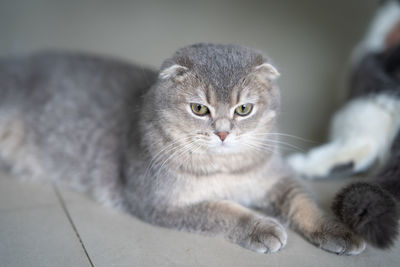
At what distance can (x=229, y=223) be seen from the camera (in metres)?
1.57

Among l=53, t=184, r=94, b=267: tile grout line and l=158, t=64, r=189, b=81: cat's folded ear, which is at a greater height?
l=158, t=64, r=189, b=81: cat's folded ear

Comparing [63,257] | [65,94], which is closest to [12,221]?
[63,257]

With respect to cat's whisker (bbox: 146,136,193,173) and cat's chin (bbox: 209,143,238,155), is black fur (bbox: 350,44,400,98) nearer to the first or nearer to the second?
cat's chin (bbox: 209,143,238,155)

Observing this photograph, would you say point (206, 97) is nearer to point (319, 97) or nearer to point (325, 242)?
point (325, 242)

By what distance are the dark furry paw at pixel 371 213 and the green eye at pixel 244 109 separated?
1.44ft

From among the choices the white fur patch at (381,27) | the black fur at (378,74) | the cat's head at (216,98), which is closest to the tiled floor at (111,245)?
the cat's head at (216,98)

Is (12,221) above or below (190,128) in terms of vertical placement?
below

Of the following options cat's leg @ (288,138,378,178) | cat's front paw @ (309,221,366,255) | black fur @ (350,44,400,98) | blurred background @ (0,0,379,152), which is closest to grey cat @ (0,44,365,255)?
cat's front paw @ (309,221,366,255)

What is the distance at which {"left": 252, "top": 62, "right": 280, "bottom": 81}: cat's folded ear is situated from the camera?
5.21 ft

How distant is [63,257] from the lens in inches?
58.0

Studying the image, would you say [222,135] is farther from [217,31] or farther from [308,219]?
[217,31]

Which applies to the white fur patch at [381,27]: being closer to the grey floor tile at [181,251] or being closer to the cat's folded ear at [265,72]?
the cat's folded ear at [265,72]

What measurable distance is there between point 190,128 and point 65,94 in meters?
0.85

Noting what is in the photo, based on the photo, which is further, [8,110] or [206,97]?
[8,110]
